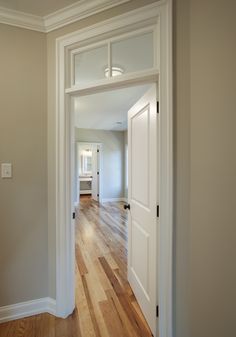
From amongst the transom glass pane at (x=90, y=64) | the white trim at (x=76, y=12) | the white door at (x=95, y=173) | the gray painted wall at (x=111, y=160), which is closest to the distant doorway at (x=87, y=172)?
the white door at (x=95, y=173)

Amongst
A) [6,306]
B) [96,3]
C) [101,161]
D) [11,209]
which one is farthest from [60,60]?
[101,161]

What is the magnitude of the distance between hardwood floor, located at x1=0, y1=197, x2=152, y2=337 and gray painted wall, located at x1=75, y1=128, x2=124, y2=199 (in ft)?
13.3

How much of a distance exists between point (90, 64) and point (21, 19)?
0.73 m

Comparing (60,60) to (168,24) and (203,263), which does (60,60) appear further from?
(203,263)

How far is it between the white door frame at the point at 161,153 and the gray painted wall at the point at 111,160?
5.53 metres

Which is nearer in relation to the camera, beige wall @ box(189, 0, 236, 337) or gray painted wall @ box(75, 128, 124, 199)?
beige wall @ box(189, 0, 236, 337)

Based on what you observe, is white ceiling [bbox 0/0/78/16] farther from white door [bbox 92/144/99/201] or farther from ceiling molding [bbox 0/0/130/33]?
white door [bbox 92/144/99/201]

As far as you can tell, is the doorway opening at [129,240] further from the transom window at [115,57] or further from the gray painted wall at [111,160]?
the gray painted wall at [111,160]

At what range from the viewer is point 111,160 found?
24.8ft

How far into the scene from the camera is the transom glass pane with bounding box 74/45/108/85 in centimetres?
172

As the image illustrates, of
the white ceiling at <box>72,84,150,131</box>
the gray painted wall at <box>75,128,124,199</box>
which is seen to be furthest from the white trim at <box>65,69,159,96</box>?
the gray painted wall at <box>75,128,124,199</box>

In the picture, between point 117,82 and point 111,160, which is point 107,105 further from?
point 111,160

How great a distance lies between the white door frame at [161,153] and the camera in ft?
4.36

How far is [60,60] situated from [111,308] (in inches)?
91.8
